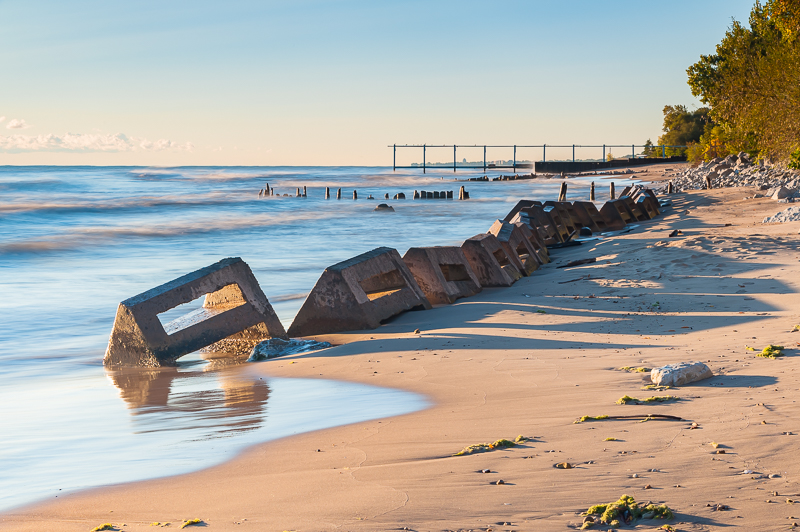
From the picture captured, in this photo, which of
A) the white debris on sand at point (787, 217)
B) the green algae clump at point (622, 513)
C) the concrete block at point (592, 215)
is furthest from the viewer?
the concrete block at point (592, 215)

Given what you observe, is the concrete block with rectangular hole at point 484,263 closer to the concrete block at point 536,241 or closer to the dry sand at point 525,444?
the concrete block at point 536,241

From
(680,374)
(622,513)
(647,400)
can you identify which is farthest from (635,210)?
(622,513)

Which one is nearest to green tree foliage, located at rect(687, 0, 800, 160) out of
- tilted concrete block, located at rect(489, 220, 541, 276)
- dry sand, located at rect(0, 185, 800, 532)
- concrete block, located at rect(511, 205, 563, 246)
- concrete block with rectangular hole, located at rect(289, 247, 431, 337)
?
concrete block, located at rect(511, 205, 563, 246)

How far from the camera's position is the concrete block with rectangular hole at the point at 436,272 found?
9359 mm

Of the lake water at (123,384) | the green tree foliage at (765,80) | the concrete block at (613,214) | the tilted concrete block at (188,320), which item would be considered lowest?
the lake water at (123,384)

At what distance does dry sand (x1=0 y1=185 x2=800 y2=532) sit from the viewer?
279 centimetres

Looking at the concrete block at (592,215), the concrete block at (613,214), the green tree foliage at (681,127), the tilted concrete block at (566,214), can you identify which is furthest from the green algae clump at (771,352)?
the green tree foliage at (681,127)

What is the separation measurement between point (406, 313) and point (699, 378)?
4526mm

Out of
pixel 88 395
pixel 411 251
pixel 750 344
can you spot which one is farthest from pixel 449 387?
pixel 411 251

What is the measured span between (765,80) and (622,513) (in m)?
25.0

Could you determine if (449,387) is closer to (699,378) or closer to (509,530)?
(699,378)

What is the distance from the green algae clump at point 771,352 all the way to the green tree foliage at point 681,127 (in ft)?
247

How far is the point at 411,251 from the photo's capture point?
9.35m

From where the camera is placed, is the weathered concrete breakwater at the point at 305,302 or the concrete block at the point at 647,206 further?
the concrete block at the point at 647,206
